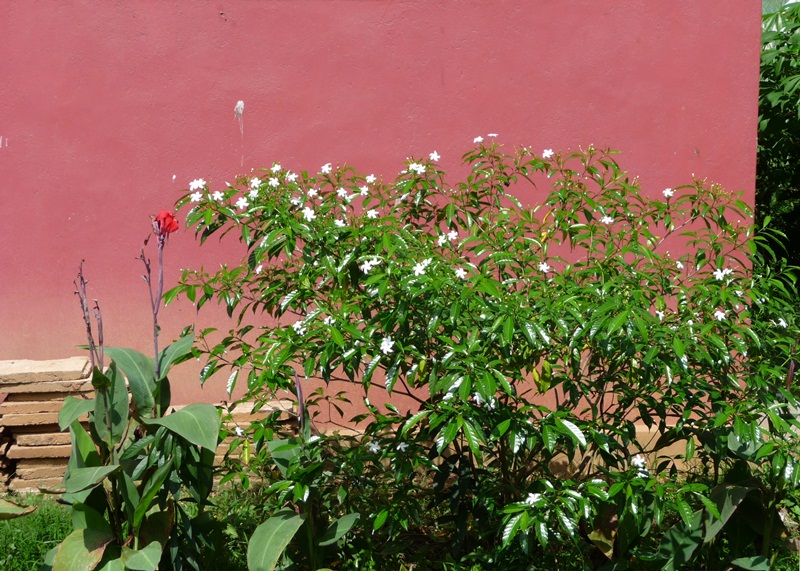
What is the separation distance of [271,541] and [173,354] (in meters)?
0.80

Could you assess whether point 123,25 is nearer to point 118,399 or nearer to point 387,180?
point 387,180

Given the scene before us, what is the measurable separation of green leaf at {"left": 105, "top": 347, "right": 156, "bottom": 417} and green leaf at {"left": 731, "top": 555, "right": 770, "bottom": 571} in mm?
2302

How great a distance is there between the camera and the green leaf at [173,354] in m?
3.47

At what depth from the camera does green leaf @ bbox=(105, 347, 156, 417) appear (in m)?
3.35

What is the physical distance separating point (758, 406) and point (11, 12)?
421cm

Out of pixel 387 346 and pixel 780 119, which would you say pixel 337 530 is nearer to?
pixel 387 346

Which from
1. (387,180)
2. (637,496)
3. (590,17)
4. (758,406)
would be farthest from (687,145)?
(637,496)

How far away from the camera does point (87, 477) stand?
10.2 feet

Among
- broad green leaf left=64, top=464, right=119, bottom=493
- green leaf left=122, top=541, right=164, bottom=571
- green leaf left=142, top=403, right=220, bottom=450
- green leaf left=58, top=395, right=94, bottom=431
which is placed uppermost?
green leaf left=58, top=395, right=94, bottom=431

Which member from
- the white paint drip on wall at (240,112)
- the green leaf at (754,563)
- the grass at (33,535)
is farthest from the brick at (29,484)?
the green leaf at (754,563)

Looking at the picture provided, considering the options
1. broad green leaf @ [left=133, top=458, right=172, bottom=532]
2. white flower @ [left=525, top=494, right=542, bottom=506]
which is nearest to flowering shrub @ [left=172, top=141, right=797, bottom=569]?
white flower @ [left=525, top=494, right=542, bottom=506]

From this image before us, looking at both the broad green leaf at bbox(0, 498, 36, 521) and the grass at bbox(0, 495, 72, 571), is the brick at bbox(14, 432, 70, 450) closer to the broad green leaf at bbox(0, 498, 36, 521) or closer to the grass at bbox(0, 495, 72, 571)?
the grass at bbox(0, 495, 72, 571)

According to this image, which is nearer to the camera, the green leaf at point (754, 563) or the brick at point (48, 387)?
the green leaf at point (754, 563)

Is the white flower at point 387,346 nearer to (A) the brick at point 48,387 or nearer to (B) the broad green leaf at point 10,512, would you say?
(B) the broad green leaf at point 10,512
